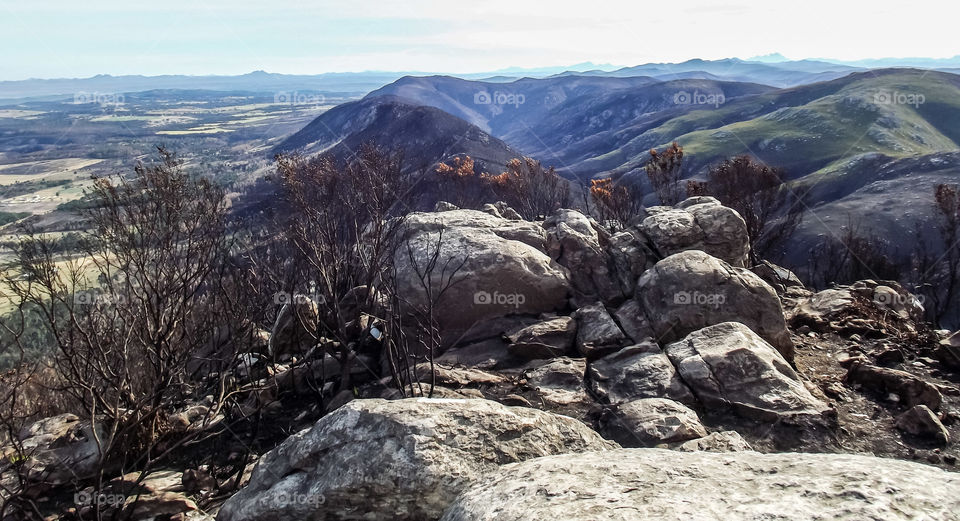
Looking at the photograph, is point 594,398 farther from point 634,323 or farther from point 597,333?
point 634,323

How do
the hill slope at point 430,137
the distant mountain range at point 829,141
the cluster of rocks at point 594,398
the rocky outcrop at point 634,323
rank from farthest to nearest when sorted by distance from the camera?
the hill slope at point 430,137
the distant mountain range at point 829,141
the rocky outcrop at point 634,323
the cluster of rocks at point 594,398

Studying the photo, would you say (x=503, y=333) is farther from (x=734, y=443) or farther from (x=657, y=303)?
(x=734, y=443)

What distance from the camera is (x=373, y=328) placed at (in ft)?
38.6

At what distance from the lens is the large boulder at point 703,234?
14.0 metres

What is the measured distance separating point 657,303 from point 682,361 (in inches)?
84.2

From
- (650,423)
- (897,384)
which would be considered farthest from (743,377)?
(897,384)

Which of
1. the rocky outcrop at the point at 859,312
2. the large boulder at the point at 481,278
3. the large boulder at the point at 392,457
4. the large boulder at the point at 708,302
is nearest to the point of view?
the large boulder at the point at 392,457

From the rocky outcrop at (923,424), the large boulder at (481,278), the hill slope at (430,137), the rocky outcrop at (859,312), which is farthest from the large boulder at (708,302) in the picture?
the hill slope at (430,137)

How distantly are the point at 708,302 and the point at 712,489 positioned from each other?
7607mm

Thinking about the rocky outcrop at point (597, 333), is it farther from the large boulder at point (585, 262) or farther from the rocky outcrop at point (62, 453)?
the rocky outcrop at point (62, 453)

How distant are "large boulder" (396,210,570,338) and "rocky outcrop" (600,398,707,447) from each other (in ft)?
15.4

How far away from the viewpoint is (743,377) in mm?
8852

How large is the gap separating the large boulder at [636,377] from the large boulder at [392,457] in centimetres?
332

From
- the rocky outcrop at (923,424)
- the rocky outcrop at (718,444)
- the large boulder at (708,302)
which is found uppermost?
the large boulder at (708,302)
